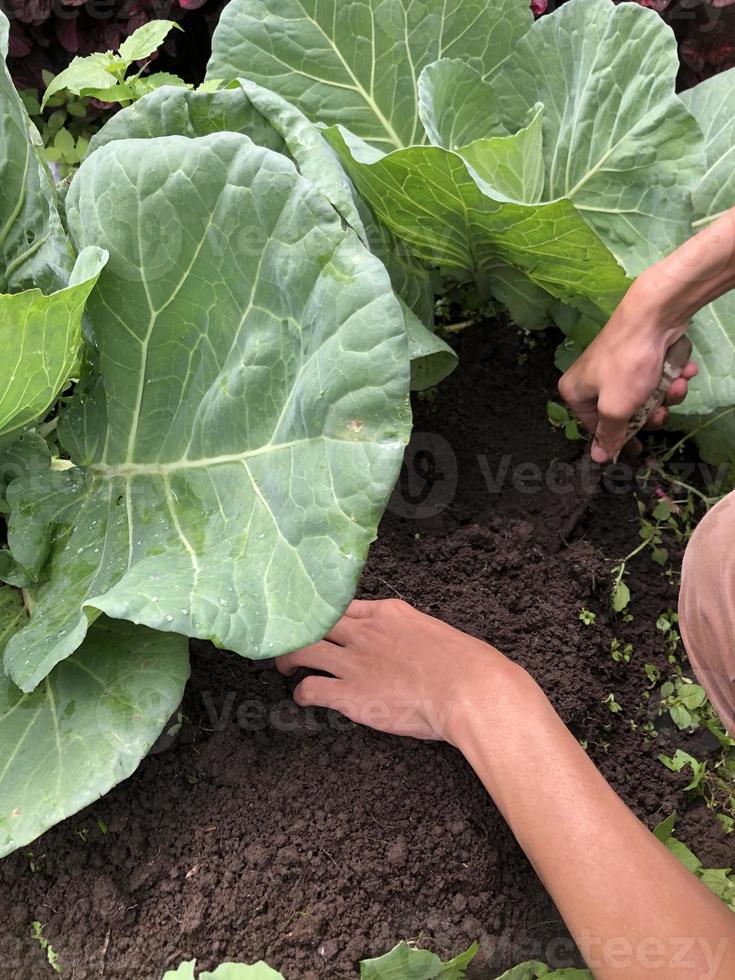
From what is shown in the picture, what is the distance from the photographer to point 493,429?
1.76 m

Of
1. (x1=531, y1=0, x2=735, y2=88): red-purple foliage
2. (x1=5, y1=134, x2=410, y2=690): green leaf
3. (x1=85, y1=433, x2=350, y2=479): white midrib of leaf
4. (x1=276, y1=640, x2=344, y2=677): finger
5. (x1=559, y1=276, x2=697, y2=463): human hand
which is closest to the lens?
(x1=5, y1=134, x2=410, y2=690): green leaf

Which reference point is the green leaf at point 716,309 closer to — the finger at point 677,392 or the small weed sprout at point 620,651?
the finger at point 677,392

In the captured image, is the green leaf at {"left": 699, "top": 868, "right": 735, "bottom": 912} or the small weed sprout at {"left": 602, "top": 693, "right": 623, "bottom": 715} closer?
the green leaf at {"left": 699, "top": 868, "right": 735, "bottom": 912}

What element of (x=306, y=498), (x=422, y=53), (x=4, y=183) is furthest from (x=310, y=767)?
(x=422, y=53)

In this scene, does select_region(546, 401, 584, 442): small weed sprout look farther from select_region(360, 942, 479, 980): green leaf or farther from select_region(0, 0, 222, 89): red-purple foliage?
select_region(0, 0, 222, 89): red-purple foliage

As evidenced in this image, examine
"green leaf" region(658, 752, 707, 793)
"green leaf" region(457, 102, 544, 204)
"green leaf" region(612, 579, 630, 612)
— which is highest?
"green leaf" region(457, 102, 544, 204)

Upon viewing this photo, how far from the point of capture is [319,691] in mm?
1412

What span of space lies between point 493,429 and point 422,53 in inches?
28.5

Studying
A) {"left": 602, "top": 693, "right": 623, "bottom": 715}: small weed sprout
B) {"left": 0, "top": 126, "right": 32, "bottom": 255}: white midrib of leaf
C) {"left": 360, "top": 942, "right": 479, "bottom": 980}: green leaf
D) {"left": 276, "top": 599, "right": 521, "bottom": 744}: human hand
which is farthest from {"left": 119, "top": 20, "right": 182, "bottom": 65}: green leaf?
{"left": 360, "top": 942, "right": 479, "bottom": 980}: green leaf

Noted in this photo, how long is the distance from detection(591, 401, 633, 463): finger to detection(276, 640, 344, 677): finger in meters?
0.60

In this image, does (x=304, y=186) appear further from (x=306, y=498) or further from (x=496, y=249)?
(x=496, y=249)

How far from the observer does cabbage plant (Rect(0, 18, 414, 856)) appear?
3.25 ft

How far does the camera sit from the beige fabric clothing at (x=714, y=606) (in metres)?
1.18

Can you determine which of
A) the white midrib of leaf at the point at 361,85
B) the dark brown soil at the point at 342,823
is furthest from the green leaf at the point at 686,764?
the white midrib of leaf at the point at 361,85
